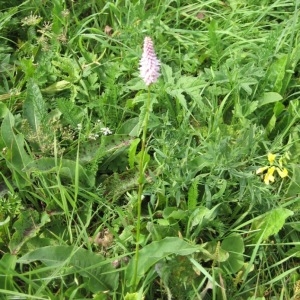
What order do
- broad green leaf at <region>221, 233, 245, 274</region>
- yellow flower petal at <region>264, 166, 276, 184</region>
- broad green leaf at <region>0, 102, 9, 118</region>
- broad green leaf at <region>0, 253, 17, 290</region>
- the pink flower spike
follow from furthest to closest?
broad green leaf at <region>0, 102, 9, 118</region> < yellow flower petal at <region>264, 166, 276, 184</region> < broad green leaf at <region>221, 233, 245, 274</region> < broad green leaf at <region>0, 253, 17, 290</region> < the pink flower spike

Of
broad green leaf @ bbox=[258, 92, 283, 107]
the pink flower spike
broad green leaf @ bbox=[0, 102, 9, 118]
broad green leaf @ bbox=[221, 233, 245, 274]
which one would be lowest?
broad green leaf @ bbox=[221, 233, 245, 274]

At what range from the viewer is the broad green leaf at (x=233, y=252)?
6.04 ft

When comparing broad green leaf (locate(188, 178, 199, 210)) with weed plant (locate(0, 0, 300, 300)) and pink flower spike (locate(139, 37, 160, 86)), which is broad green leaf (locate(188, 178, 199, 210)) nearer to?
weed plant (locate(0, 0, 300, 300))

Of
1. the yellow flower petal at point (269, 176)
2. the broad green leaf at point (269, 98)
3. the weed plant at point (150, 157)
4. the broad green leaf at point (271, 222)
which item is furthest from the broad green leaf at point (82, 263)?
the broad green leaf at point (269, 98)

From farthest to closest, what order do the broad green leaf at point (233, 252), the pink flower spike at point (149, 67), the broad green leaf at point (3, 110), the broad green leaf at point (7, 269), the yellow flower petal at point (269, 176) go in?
the broad green leaf at point (3, 110) → the yellow flower petal at point (269, 176) → the broad green leaf at point (233, 252) → the broad green leaf at point (7, 269) → the pink flower spike at point (149, 67)

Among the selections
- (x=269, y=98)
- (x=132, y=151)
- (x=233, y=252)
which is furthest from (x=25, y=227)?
(x=269, y=98)

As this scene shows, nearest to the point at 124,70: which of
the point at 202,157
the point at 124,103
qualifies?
the point at 124,103

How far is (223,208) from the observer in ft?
6.45

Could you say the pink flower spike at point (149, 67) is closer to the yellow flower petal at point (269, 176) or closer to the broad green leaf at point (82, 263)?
the broad green leaf at point (82, 263)

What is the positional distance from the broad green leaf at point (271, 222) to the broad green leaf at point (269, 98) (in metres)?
0.52

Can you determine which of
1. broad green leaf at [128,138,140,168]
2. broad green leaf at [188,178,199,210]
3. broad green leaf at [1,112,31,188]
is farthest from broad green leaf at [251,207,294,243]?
broad green leaf at [1,112,31,188]

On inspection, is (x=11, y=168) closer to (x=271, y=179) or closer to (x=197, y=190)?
(x=197, y=190)

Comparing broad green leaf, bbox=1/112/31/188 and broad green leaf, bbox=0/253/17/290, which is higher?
broad green leaf, bbox=1/112/31/188

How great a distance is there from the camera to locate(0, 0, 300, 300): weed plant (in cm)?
178
